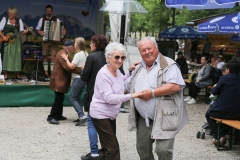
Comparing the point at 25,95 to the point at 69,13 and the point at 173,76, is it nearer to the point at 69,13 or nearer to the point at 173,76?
the point at 69,13

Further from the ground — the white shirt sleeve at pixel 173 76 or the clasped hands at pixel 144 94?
the white shirt sleeve at pixel 173 76

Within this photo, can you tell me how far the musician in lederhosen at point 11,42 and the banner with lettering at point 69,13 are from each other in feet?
3.68

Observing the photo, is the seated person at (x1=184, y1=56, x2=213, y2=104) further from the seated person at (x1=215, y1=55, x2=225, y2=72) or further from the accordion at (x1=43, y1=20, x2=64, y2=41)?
the accordion at (x1=43, y1=20, x2=64, y2=41)

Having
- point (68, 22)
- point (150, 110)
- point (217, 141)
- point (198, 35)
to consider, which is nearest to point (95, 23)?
point (68, 22)

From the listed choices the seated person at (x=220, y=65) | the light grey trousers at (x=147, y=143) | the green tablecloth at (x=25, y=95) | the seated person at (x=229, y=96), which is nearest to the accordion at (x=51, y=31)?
the green tablecloth at (x=25, y=95)

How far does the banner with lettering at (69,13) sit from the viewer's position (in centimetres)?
1346

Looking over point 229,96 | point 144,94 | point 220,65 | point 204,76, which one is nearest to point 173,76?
point 144,94

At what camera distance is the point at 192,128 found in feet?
28.1

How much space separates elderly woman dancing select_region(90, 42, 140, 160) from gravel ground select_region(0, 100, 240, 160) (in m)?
1.59

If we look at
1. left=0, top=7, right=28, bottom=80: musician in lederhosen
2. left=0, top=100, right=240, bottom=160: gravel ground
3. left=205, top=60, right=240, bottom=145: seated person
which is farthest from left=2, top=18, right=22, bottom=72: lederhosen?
left=205, top=60, right=240, bottom=145: seated person

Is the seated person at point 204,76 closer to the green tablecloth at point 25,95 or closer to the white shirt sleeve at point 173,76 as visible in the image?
the green tablecloth at point 25,95

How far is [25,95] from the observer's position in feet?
33.0

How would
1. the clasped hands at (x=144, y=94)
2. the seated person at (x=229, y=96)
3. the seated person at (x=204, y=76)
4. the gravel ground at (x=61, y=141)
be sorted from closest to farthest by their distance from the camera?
the clasped hands at (x=144, y=94)
the gravel ground at (x=61, y=141)
the seated person at (x=229, y=96)
the seated person at (x=204, y=76)

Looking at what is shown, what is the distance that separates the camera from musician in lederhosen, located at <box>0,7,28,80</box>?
1218 cm
